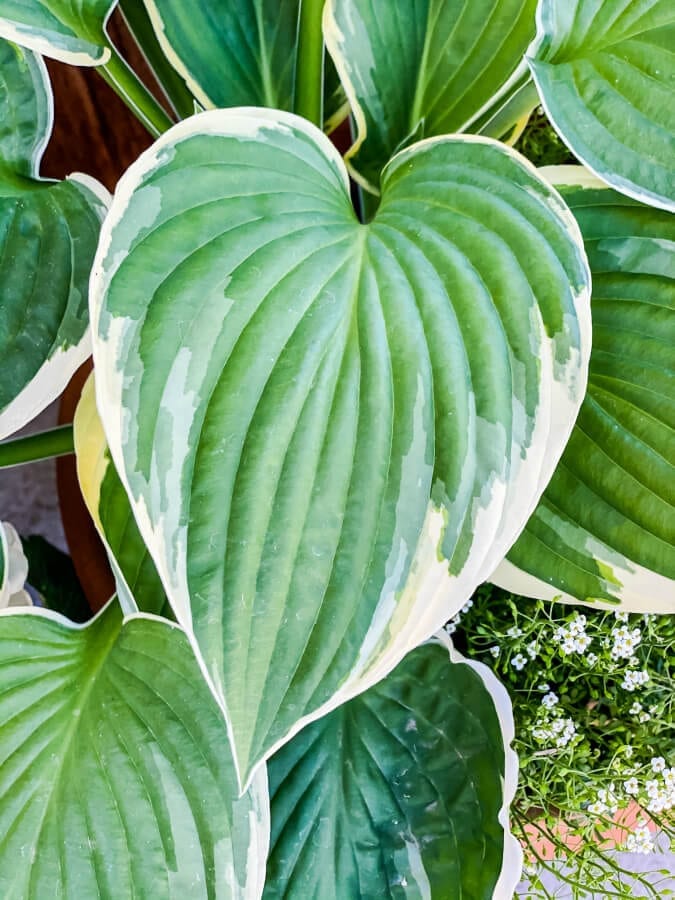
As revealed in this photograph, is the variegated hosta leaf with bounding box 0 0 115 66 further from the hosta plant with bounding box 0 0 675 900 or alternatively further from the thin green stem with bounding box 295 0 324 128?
the thin green stem with bounding box 295 0 324 128

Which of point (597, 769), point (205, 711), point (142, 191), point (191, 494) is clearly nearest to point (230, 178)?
point (142, 191)

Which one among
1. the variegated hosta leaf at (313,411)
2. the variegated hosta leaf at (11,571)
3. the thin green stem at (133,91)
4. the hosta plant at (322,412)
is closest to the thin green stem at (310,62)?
the hosta plant at (322,412)

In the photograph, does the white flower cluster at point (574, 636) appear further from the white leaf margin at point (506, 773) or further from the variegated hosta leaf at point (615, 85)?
the variegated hosta leaf at point (615, 85)

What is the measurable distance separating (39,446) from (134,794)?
31cm

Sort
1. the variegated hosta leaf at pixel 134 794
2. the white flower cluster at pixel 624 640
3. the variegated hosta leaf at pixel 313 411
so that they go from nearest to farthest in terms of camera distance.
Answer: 1. the variegated hosta leaf at pixel 313 411
2. the variegated hosta leaf at pixel 134 794
3. the white flower cluster at pixel 624 640

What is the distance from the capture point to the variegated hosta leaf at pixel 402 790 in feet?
A: 1.75

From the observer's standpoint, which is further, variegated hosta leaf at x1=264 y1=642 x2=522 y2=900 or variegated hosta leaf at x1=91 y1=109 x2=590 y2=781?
variegated hosta leaf at x1=264 y1=642 x2=522 y2=900

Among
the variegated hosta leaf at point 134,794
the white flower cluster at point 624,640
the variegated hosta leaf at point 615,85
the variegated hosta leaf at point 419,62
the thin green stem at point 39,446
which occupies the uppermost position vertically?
the variegated hosta leaf at point 419,62

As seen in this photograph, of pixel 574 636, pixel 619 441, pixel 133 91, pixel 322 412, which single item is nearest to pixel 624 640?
pixel 574 636

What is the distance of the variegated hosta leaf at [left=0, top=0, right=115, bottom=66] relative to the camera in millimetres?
473

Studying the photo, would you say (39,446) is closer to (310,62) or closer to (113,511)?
(113,511)

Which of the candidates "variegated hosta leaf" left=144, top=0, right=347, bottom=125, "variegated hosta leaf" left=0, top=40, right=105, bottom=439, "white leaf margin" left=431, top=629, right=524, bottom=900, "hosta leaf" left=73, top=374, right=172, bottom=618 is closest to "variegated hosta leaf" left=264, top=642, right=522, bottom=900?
"white leaf margin" left=431, top=629, right=524, bottom=900

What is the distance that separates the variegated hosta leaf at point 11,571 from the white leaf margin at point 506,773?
0.31m

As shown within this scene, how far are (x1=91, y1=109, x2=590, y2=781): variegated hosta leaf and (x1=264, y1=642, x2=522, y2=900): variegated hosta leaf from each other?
21 cm
